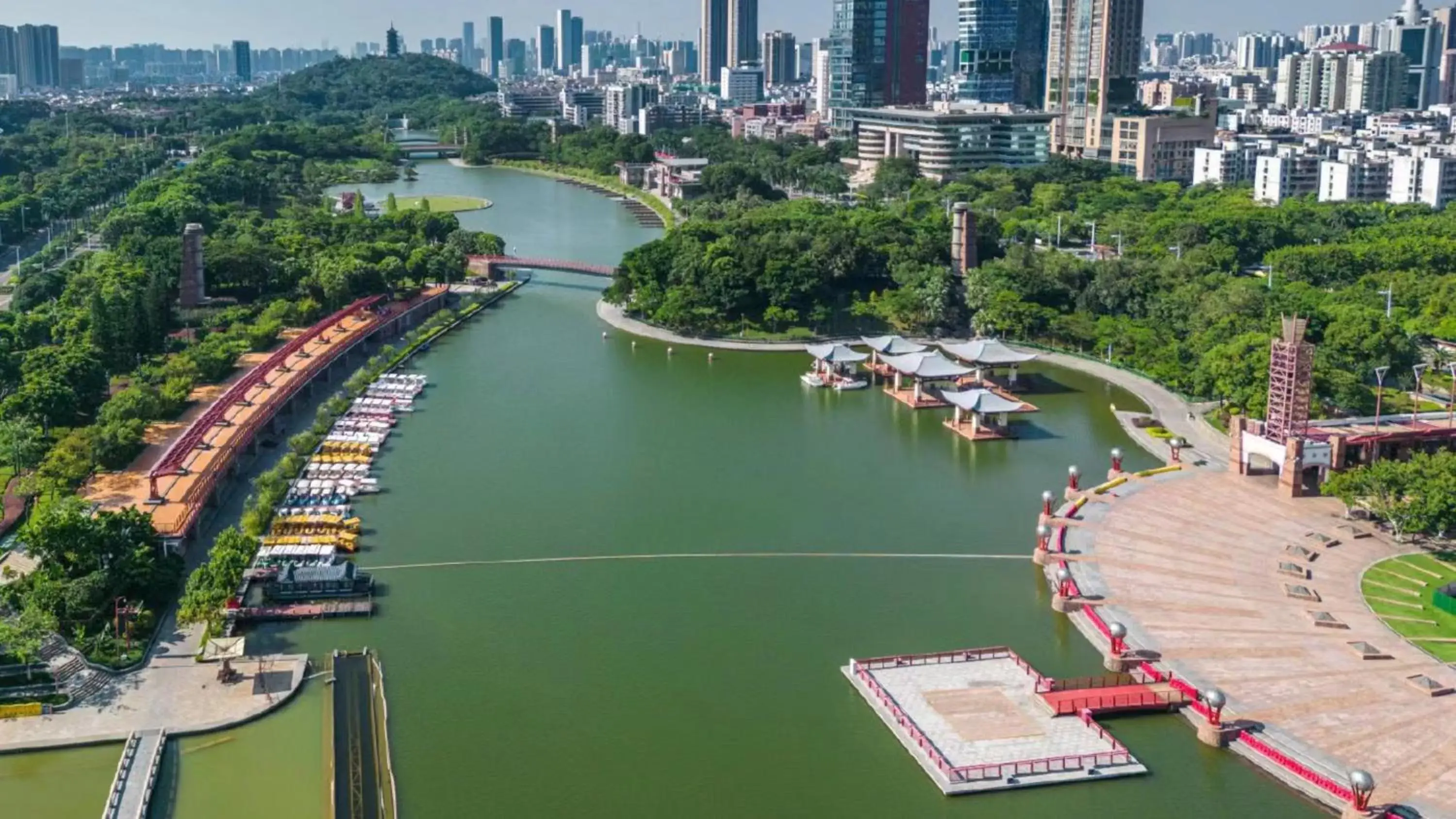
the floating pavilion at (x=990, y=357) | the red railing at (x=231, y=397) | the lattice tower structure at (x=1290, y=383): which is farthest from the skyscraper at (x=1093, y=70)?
the lattice tower structure at (x=1290, y=383)

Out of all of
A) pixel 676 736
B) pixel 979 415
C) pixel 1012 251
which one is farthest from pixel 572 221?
pixel 676 736

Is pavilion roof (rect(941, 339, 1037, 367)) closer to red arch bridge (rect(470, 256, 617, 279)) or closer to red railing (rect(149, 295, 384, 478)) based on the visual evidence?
red railing (rect(149, 295, 384, 478))

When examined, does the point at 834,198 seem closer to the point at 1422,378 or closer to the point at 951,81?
the point at 1422,378

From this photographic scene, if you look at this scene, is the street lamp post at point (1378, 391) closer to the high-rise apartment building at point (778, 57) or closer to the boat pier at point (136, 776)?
the boat pier at point (136, 776)

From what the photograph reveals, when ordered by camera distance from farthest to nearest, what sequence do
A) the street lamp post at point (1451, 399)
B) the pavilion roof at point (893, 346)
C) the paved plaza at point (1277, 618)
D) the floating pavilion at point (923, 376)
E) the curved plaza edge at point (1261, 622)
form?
the pavilion roof at point (893, 346), the floating pavilion at point (923, 376), the street lamp post at point (1451, 399), the paved plaza at point (1277, 618), the curved plaza edge at point (1261, 622)

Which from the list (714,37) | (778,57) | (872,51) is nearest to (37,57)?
(714,37)

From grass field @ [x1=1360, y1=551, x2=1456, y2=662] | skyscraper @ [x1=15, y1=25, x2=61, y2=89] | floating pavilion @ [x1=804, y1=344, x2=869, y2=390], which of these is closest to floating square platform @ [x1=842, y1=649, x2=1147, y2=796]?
grass field @ [x1=1360, y1=551, x2=1456, y2=662]
